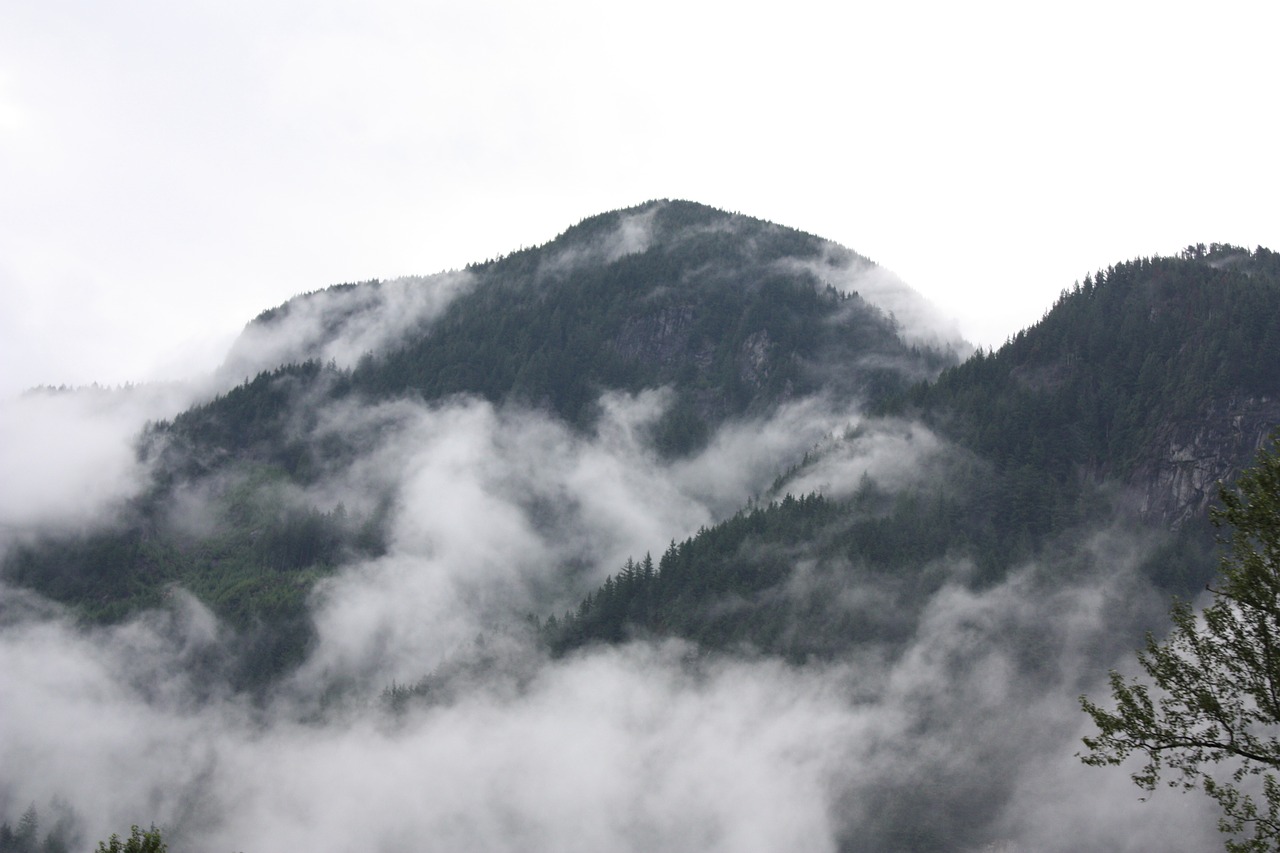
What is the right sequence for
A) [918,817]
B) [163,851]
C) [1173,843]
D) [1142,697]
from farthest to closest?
[918,817] → [1173,843] → [163,851] → [1142,697]

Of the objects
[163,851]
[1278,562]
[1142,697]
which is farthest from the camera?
[163,851]

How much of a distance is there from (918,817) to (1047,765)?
24250mm

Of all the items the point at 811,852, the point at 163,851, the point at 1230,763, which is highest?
the point at 1230,763

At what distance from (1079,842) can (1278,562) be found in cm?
16805

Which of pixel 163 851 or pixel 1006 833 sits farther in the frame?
pixel 1006 833

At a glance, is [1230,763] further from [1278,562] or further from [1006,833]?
[1278,562]

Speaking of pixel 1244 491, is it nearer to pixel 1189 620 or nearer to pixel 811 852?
pixel 1189 620

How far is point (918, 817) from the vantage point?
633ft

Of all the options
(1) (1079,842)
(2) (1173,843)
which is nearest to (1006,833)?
(1) (1079,842)

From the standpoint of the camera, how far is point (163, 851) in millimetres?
61875

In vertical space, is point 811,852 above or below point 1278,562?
above

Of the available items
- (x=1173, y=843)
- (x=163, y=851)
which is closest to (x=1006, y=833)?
(x=1173, y=843)

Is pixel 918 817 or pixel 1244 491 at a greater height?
pixel 918 817

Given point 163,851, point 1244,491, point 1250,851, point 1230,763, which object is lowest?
point 163,851
